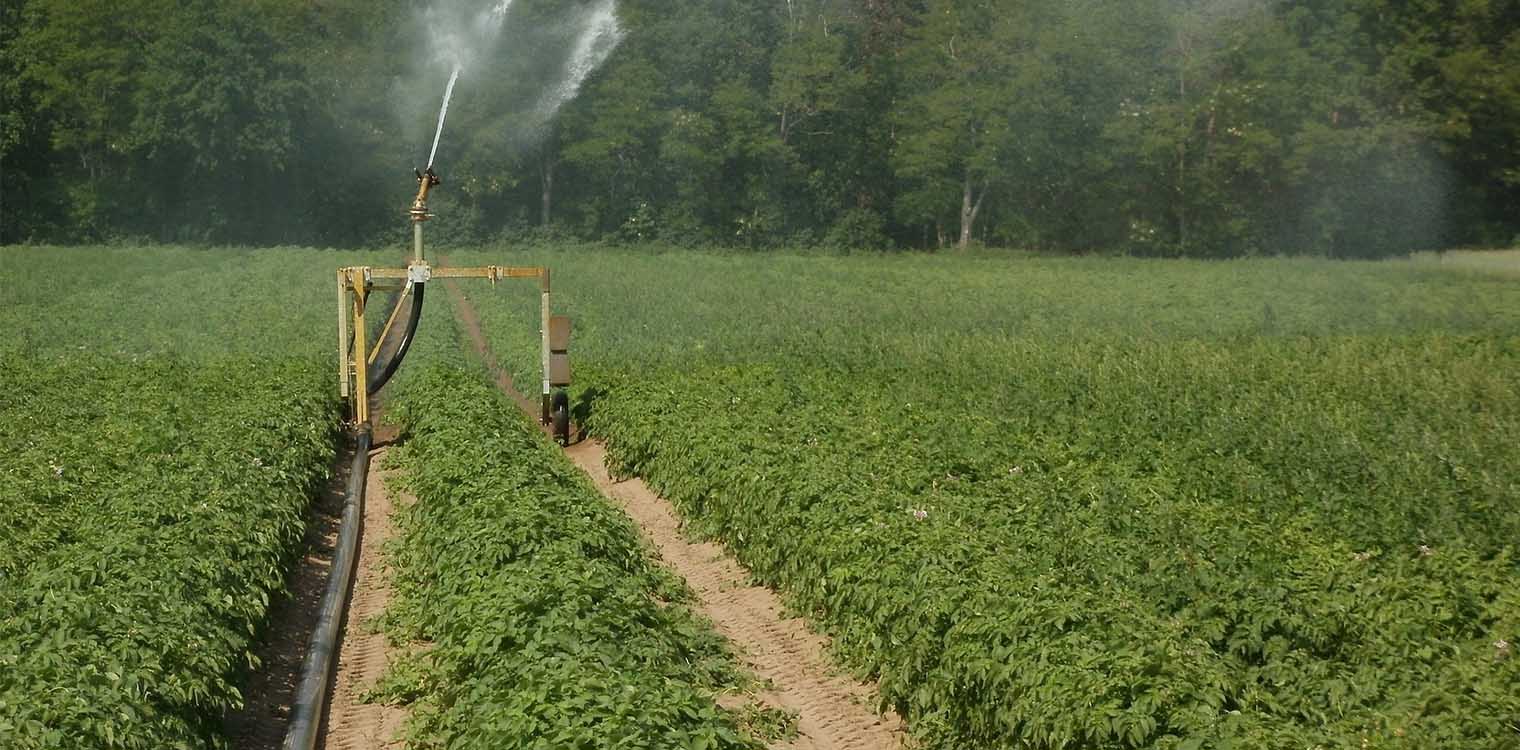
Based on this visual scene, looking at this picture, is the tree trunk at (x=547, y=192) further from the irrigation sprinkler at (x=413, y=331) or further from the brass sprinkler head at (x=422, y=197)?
the brass sprinkler head at (x=422, y=197)

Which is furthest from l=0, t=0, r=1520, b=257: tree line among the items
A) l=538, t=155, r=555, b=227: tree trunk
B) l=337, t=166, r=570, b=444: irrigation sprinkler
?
l=337, t=166, r=570, b=444: irrigation sprinkler

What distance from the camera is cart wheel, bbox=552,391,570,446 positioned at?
18.6 m

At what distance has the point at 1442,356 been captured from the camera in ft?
73.4

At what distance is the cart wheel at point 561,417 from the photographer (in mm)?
18609

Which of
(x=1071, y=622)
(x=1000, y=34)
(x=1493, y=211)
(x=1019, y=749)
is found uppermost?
A: (x=1000, y=34)

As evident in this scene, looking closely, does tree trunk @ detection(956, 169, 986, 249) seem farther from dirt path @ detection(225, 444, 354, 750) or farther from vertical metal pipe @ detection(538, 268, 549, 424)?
dirt path @ detection(225, 444, 354, 750)

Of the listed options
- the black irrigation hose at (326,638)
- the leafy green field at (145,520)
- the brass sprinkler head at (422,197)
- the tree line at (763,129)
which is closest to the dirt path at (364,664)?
the black irrigation hose at (326,638)

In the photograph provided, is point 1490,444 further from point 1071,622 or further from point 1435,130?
point 1435,130

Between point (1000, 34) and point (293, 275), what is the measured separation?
37.2 meters

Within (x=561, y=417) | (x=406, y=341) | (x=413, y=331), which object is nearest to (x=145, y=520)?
(x=561, y=417)

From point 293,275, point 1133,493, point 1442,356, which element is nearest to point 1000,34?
point 293,275

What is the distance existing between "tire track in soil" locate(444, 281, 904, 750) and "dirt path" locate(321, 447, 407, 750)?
2.34m

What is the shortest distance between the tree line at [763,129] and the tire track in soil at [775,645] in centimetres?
4580

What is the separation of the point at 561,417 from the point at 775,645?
8.34m
